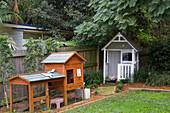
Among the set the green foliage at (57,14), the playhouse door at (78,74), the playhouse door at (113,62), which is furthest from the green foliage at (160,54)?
the playhouse door at (78,74)

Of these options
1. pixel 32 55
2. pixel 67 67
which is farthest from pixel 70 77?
pixel 32 55

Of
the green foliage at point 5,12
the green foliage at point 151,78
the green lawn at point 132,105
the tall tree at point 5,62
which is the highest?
the green foliage at point 5,12

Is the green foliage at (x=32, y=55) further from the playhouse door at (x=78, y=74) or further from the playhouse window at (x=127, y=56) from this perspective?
the playhouse window at (x=127, y=56)

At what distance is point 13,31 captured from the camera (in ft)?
38.0

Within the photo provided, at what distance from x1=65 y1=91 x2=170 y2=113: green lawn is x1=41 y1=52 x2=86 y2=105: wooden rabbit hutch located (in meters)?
0.90

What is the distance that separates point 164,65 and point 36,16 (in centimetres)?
830

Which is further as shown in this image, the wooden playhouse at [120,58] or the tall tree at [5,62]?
the wooden playhouse at [120,58]

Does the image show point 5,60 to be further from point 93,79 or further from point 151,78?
point 151,78

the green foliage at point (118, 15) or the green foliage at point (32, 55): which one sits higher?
the green foliage at point (118, 15)

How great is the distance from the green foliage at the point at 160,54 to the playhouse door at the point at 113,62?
93.7 inches

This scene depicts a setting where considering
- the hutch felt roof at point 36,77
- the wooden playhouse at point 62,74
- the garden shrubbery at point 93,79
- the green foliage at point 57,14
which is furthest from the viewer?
the green foliage at point 57,14

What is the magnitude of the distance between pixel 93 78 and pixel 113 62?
1715 mm

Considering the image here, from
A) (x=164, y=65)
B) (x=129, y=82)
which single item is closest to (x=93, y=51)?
(x=129, y=82)

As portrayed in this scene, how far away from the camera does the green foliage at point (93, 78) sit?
9555 millimetres
